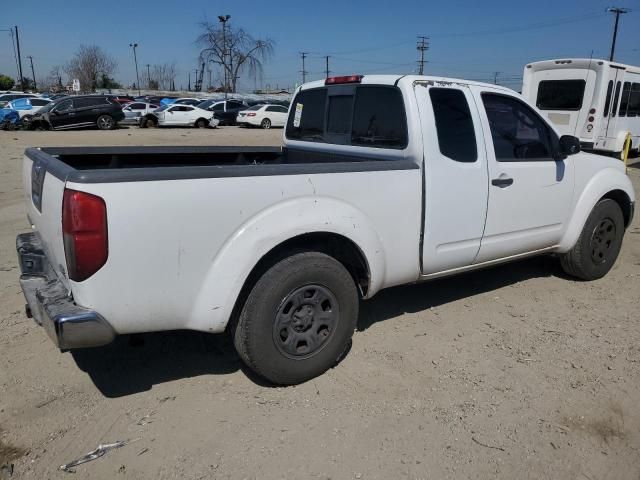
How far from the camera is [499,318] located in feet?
14.5

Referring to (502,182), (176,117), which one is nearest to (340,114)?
(502,182)

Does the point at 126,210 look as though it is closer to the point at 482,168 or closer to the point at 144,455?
the point at 144,455

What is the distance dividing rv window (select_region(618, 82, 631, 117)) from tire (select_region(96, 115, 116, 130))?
22.6 meters

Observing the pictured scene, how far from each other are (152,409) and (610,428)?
2.58 meters

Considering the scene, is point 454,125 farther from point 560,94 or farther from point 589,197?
point 560,94

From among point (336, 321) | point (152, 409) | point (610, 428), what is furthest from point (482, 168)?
point (152, 409)

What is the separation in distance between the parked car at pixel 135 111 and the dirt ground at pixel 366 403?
2881 cm

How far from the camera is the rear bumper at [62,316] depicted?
8.38 feet

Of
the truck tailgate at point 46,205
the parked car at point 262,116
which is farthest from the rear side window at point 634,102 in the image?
the parked car at point 262,116

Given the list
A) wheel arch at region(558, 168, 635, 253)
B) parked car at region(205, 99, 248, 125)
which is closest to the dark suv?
parked car at region(205, 99, 248, 125)

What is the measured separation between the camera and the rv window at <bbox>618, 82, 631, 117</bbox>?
15625mm

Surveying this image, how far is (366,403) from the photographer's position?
319cm

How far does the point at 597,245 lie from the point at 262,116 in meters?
27.9

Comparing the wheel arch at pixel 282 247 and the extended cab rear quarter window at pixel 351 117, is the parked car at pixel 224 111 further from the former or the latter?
the wheel arch at pixel 282 247
